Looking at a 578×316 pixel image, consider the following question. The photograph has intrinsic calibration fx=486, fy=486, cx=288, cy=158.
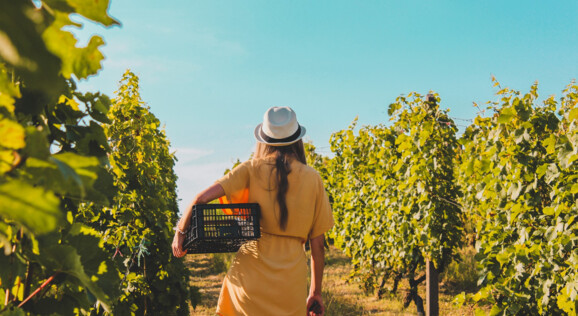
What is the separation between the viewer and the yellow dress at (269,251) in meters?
2.48

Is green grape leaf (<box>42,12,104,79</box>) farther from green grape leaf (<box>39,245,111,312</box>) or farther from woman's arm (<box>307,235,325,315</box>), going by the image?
woman's arm (<box>307,235,325,315</box>)

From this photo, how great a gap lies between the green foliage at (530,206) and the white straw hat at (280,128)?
1773 millimetres

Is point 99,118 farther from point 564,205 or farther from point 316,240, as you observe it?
point 564,205

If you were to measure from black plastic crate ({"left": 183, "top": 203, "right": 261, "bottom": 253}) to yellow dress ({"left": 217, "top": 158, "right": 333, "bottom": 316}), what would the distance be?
0.06 meters

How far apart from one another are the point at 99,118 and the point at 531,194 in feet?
10.7

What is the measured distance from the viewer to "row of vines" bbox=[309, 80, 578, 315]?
129 inches

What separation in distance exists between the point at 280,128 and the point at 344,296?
19.3 feet

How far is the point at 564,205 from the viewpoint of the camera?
127 inches

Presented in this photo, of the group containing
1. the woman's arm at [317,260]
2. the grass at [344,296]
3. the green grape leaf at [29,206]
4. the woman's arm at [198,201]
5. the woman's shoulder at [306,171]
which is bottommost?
the grass at [344,296]

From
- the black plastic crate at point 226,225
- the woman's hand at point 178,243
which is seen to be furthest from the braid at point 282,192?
the woman's hand at point 178,243

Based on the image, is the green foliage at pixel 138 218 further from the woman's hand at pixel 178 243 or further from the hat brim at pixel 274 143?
the hat brim at pixel 274 143

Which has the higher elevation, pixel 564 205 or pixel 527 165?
pixel 527 165

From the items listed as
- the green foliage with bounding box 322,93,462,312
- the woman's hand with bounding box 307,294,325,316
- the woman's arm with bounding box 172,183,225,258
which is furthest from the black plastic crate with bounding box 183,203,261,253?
the green foliage with bounding box 322,93,462,312

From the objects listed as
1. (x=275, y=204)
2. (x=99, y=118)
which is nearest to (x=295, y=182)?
(x=275, y=204)
